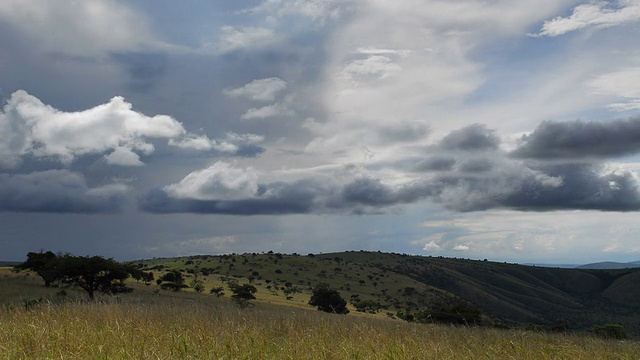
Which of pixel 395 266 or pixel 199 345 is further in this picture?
pixel 395 266

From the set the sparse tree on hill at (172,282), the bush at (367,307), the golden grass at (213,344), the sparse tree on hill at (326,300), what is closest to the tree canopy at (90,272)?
the sparse tree on hill at (172,282)

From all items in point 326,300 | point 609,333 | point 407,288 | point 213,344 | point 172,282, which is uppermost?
point 213,344

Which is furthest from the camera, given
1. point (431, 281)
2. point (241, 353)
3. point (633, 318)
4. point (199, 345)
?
point (431, 281)

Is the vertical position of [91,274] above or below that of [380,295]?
above

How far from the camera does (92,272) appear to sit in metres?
44.8

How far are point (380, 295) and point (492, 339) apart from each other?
105339 millimetres

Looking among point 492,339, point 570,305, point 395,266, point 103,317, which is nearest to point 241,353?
point 103,317

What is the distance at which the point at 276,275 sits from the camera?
4653 inches

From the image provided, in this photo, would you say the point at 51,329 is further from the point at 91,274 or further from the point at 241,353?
the point at 91,274

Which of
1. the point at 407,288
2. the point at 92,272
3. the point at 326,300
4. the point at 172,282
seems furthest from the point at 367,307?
the point at 92,272

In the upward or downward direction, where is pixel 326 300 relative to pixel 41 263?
downward

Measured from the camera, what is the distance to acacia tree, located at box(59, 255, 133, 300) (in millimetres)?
43844

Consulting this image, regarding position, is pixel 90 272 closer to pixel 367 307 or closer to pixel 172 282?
pixel 172 282

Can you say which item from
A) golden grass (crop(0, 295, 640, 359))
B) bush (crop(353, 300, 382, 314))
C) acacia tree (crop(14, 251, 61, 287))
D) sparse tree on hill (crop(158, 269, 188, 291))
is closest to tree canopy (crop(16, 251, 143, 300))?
acacia tree (crop(14, 251, 61, 287))
